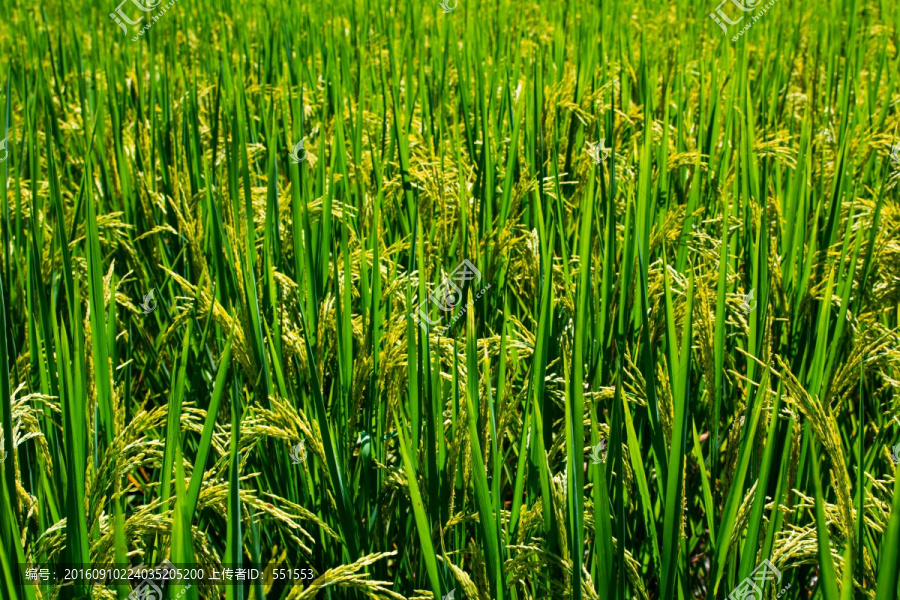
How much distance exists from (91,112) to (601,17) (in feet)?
10.2

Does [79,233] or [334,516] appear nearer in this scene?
[334,516]

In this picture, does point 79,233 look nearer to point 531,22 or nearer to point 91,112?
point 91,112

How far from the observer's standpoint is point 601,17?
4.40 m

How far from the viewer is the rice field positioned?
0.84m

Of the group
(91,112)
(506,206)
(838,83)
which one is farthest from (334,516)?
(838,83)

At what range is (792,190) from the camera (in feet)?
5.65

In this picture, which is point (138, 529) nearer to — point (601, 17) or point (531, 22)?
point (601, 17)

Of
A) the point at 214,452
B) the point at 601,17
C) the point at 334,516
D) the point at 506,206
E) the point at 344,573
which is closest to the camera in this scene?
the point at 344,573

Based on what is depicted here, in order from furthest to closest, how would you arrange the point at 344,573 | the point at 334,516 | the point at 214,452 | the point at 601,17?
1. the point at 601,17
2. the point at 214,452
3. the point at 334,516
4. the point at 344,573

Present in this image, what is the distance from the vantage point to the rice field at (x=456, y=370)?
0.84 meters

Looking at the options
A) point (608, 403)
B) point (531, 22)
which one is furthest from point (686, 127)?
point (531, 22)

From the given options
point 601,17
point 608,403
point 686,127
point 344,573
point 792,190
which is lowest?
point 608,403

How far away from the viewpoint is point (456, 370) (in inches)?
40.5

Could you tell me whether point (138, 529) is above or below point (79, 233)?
below
